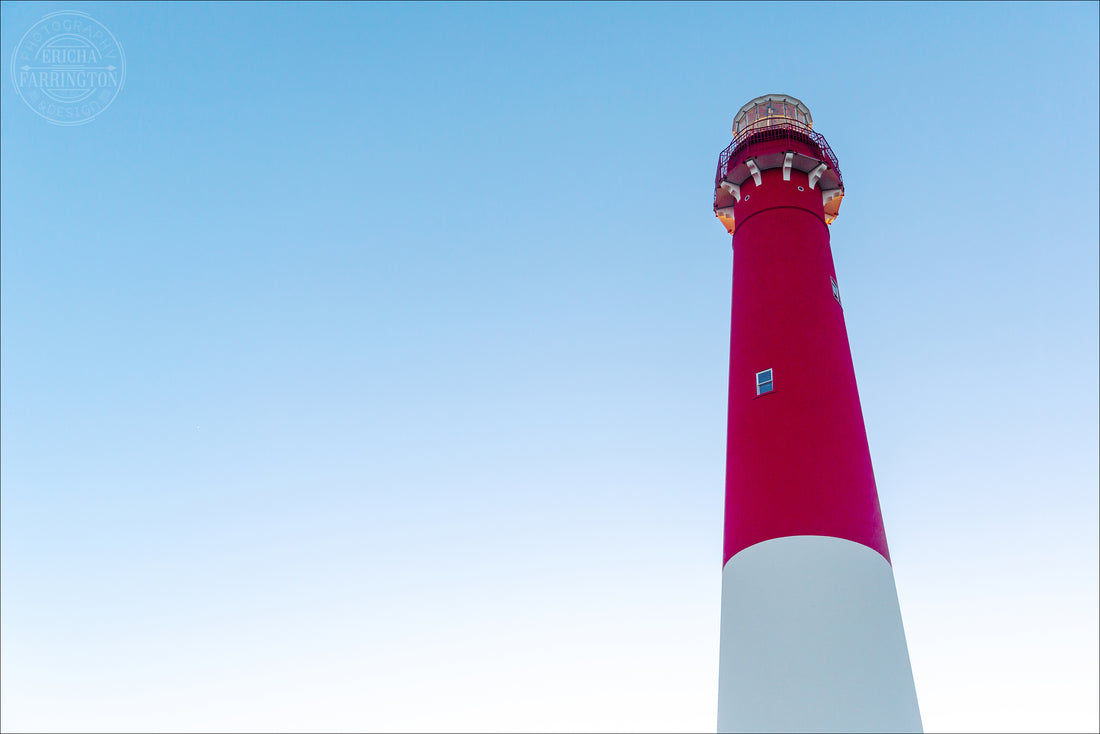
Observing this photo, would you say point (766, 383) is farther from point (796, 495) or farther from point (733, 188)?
point (733, 188)

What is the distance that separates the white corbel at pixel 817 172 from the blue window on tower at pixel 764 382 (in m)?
5.46

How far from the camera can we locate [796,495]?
1623 cm

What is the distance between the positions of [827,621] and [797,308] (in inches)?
257

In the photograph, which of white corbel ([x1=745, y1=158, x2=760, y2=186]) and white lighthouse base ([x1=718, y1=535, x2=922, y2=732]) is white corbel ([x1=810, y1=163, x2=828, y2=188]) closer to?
white corbel ([x1=745, y1=158, x2=760, y2=186])

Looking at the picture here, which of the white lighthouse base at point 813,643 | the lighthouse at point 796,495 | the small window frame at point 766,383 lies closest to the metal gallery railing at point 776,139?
the lighthouse at point 796,495

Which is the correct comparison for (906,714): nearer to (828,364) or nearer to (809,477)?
(809,477)

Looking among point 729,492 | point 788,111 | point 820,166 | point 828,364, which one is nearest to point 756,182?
point 820,166

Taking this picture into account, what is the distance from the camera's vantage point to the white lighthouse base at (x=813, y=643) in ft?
46.7

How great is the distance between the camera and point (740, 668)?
50.0 ft

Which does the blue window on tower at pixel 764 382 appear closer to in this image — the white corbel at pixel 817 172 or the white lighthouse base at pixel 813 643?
the white lighthouse base at pixel 813 643

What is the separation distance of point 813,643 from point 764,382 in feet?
17.3

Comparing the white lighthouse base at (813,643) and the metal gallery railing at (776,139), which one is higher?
the metal gallery railing at (776,139)

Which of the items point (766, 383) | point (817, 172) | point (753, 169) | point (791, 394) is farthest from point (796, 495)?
point (817, 172)

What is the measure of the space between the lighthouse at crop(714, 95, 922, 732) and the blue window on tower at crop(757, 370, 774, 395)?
25 millimetres
